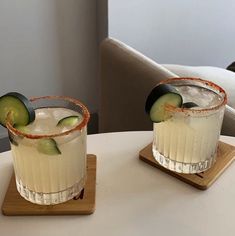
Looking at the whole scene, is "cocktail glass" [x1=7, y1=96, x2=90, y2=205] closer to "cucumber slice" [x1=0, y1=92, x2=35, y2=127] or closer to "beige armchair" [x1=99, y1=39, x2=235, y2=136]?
"cucumber slice" [x1=0, y1=92, x2=35, y2=127]

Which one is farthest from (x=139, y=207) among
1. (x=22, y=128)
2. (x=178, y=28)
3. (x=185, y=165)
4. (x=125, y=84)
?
(x=178, y=28)

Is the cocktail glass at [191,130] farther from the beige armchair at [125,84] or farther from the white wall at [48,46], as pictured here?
the white wall at [48,46]

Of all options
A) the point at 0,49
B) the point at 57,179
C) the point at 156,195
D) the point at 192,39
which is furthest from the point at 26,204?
the point at 192,39

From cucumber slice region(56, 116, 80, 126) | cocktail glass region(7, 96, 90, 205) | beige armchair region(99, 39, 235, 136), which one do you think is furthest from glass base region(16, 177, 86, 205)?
beige armchair region(99, 39, 235, 136)

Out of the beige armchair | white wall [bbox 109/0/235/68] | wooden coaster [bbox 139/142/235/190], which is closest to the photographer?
wooden coaster [bbox 139/142/235/190]

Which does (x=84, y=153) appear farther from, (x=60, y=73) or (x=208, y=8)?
(x=208, y=8)

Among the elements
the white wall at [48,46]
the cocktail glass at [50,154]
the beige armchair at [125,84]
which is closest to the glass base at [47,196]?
the cocktail glass at [50,154]
